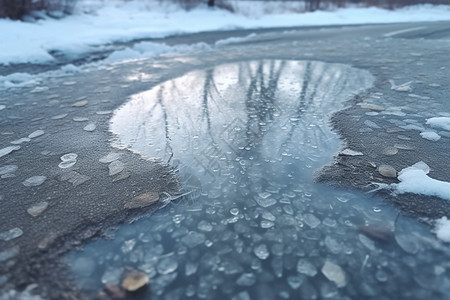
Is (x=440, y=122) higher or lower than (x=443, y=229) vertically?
higher

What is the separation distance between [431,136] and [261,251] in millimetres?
1748

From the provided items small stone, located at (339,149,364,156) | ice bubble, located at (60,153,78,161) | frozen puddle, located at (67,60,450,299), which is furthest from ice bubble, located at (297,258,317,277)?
ice bubble, located at (60,153,78,161)

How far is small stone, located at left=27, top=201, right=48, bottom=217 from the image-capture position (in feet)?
4.98

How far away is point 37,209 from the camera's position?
5.08ft

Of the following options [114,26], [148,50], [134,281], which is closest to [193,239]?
[134,281]

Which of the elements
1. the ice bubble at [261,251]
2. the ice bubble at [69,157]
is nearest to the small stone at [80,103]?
the ice bubble at [69,157]

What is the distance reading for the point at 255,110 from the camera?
288cm

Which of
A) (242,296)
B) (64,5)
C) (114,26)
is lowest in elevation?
(242,296)

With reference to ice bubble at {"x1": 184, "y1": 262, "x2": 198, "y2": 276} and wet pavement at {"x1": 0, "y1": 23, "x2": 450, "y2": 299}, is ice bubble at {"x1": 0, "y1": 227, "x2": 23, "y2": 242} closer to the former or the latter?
wet pavement at {"x1": 0, "y1": 23, "x2": 450, "y2": 299}

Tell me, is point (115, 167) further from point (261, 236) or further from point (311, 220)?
point (311, 220)

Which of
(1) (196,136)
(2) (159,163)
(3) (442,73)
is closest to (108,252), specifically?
(2) (159,163)

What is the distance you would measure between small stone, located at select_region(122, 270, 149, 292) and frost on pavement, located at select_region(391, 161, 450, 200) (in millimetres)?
1400

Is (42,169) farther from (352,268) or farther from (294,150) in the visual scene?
(352,268)

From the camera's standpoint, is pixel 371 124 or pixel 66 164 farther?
pixel 371 124
